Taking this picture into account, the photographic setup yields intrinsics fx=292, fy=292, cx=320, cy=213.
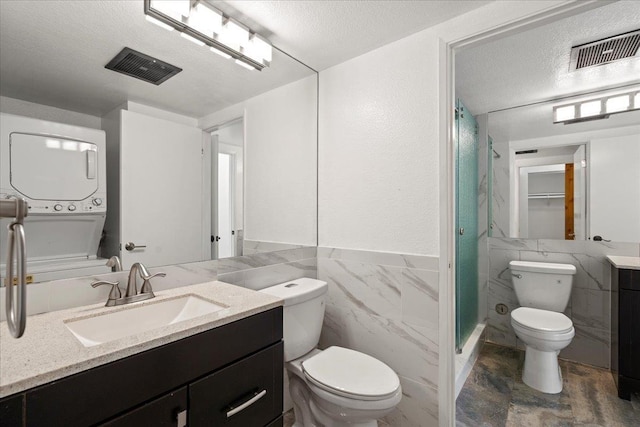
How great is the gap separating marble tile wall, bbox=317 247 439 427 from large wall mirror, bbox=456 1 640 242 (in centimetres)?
137

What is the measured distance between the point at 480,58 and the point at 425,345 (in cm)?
176

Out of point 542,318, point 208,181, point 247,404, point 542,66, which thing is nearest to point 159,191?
point 208,181


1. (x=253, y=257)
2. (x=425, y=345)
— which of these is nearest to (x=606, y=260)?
(x=425, y=345)

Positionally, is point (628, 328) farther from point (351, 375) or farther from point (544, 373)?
point (351, 375)

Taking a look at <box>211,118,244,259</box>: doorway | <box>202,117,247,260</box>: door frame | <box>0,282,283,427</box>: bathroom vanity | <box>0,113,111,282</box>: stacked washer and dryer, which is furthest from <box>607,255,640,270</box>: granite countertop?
<box>0,113,111,282</box>: stacked washer and dryer

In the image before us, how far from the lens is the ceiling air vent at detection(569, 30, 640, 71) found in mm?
1582

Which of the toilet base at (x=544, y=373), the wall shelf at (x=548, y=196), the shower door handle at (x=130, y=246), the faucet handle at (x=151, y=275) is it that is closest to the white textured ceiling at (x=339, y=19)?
the shower door handle at (x=130, y=246)

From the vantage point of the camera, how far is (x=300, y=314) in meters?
1.56

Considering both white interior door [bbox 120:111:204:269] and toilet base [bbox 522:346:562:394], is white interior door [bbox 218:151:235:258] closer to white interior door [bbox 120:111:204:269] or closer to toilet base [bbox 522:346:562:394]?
white interior door [bbox 120:111:204:269]

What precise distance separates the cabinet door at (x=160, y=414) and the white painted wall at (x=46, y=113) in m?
1.03

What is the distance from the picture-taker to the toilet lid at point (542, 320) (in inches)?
79.9

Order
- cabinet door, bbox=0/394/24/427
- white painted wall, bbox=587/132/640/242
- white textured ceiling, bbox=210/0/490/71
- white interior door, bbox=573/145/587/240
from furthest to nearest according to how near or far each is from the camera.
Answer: white interior door, bbox=573/145/587/240
white painted wall, bbox=587/132/640/242
white textured ceiling, bbox=210/0/490/71
cabinet door, bbox=0/394/24/427

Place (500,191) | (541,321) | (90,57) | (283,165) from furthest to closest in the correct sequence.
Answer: (500,191) → (541,321) → (283,165) → (90,57)

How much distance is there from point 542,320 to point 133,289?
2.63 meters
